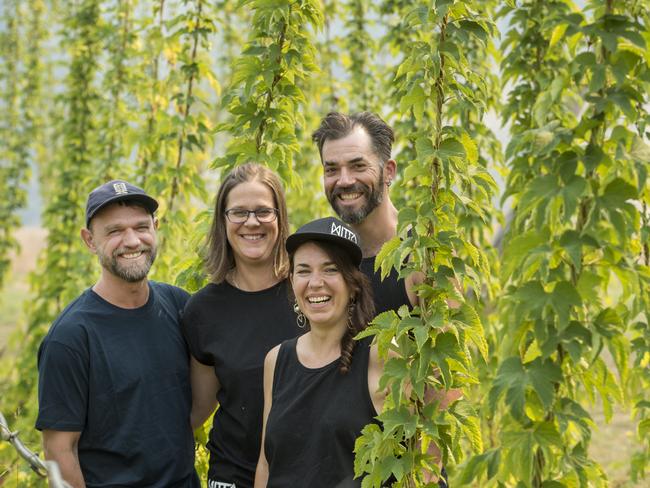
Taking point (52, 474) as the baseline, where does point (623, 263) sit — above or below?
above

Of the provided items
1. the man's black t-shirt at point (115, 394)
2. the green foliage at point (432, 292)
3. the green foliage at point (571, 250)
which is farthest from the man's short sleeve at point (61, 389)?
the green foliage at point (571, 250)

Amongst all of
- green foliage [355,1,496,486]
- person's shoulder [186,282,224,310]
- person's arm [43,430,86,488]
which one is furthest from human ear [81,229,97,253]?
green foliage [355,1,496,486]

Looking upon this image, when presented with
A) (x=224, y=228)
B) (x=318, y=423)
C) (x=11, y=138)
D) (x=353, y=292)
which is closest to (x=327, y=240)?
(x=353, y=292)

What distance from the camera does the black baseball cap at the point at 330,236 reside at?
236cm

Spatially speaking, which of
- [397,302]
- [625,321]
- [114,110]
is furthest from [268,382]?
[114,110]

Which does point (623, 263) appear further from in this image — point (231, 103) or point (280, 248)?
point (231, 103)

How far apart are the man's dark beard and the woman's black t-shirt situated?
1.08 feet

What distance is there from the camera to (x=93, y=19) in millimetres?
6730

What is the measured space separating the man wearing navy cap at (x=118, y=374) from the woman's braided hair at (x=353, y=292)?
2.34 feet

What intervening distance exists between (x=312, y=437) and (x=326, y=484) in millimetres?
137

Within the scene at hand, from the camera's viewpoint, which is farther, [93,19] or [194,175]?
[93,19]

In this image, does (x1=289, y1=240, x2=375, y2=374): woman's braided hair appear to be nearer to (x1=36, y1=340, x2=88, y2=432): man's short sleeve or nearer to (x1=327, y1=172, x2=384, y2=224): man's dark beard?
(x1=327, y1=172, x2=384, y2=224): man's dark beard

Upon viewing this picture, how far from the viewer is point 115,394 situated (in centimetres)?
257

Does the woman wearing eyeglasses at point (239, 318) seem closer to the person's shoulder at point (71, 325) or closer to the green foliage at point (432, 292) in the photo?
the person's shoulder at point (71, 325)
